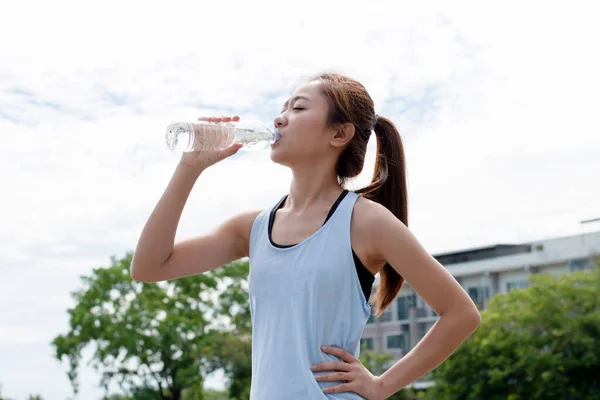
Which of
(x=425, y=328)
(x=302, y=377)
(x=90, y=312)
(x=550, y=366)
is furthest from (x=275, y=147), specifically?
(x=425, y=328)

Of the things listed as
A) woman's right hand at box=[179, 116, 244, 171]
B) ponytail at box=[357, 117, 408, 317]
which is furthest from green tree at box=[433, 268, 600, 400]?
woman's right hand at box=[179, 116, 244, 171]

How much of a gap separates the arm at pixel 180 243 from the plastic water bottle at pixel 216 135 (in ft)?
0.25

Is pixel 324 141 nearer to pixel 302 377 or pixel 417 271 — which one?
pixel 417 271

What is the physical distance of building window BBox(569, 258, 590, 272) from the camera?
1486 inches

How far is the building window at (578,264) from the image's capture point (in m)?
37.8

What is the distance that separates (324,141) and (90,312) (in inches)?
1257

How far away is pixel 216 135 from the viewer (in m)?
2.56

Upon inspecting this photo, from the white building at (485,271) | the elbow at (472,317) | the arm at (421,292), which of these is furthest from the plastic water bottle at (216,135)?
the white building at (485,271)

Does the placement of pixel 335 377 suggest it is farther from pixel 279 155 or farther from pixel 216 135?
pixel 216 135

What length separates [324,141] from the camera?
8.26 ft

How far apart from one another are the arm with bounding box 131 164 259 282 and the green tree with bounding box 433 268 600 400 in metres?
25.1

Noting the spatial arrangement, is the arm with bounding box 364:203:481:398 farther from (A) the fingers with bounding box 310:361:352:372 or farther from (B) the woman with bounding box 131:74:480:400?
(A) the fingers with bounding box 310:361:352:372

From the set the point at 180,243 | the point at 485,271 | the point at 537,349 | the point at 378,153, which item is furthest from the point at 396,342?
the point at 180,243

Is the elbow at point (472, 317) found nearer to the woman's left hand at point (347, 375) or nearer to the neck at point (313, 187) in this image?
the woman's left hand at point (347, 375)
